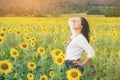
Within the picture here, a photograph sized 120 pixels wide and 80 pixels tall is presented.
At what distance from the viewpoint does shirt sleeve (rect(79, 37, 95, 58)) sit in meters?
2.43

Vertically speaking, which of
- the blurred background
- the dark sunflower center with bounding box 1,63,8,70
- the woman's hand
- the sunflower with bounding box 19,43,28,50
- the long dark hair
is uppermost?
the blurred background

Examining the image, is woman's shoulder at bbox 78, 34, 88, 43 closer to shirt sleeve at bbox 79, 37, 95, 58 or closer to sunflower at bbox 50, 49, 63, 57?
shirt sleeve at bbox 79, 37, 95, 58

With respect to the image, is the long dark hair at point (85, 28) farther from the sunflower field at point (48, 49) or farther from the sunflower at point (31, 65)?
the sunflower at point (31, 65)

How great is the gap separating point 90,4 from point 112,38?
331 mm

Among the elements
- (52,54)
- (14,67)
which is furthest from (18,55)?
(52,54)

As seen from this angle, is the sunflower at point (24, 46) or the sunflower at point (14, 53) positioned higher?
the sunflower at point (24, 46)

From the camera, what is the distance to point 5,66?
A: 2430mm

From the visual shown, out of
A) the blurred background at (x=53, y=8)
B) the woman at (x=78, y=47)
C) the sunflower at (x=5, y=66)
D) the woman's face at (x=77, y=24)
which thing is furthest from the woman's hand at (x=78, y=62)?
the sunflower at (x=5, y=66)

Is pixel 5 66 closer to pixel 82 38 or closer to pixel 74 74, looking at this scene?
pixel 74 74

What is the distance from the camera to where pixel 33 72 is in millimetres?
2436

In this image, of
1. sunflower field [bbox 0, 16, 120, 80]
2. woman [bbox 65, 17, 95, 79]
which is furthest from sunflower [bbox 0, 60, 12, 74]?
woman [bbox 65, 17, 95, 79]

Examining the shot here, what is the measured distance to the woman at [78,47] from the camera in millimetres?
2424

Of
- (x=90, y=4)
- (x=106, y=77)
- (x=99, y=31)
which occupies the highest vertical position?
(x=90, y=4)

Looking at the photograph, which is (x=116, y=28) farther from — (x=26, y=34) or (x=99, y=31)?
(x=26, y=34)
